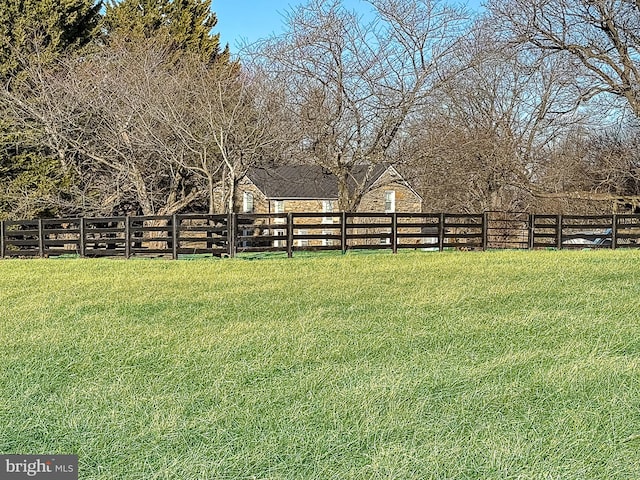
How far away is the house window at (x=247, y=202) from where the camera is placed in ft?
98.9

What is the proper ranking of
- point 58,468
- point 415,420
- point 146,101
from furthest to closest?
point 146,101
point 415,420
point 58,468

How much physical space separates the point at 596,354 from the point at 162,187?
18.2m

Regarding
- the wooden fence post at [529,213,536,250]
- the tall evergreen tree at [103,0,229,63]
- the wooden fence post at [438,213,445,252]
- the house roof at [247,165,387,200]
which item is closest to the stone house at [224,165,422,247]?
the house roof at [247,165,387,200]

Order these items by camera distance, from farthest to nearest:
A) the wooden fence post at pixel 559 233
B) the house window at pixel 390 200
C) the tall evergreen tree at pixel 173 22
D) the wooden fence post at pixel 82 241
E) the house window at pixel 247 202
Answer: the house window at pixel 390 200 < the house window at pixel 247 202 < the tall evergreen tree at pixel 173 22 < the wooden fence post at pixel 559 233 < the wooden fence post at pixel 82 241

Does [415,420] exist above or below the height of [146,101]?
below

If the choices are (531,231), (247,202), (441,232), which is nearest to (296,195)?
(247,202)

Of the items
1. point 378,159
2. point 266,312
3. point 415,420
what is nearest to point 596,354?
point 415,420

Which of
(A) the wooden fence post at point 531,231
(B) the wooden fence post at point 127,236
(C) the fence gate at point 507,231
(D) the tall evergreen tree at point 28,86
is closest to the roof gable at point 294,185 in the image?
(C) the fence gate at point 507,231

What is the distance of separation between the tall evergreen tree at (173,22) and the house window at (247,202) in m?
6.56

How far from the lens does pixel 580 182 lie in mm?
21844

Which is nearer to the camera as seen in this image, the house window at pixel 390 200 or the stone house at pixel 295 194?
the stone house at pixel 295 194

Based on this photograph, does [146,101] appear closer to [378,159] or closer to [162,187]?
[162,187]

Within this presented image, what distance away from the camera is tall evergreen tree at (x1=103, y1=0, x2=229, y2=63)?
2553 cm

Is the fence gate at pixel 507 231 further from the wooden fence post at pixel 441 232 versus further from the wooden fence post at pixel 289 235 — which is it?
the wooden fence post at pixel 289 235
